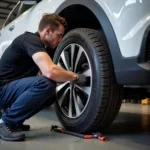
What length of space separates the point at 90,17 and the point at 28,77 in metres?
0.67

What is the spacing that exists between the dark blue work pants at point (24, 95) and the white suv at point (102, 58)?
21 centimetres

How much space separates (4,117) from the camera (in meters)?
1.86

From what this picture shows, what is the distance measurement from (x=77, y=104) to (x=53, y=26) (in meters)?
0.56

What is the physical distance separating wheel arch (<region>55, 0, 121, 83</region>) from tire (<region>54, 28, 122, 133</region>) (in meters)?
0.10

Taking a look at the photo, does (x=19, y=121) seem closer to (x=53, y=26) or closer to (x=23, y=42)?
(x=23, y=42)

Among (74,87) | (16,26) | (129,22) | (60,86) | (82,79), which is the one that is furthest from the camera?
(16,26)

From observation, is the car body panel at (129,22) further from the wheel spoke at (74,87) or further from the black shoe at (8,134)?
the black shoe at (8,134)

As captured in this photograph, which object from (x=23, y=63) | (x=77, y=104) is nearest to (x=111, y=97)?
(x=77, y=104)

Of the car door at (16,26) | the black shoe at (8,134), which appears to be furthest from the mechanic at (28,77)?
the car door at (16,26)

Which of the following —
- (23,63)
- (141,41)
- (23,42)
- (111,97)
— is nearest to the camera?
(141,41)

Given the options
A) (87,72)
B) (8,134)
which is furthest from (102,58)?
(8,134)

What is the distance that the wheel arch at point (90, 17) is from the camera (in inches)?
63.7

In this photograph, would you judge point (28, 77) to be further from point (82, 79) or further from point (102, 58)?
point (102, 58)

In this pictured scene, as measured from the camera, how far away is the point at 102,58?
5.62 ft
